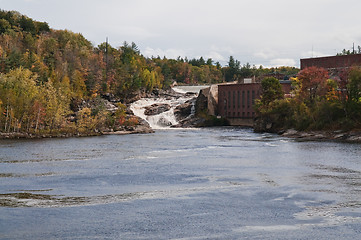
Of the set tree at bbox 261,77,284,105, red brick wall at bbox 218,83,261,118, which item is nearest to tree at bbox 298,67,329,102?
tree at bbox 261,77,284,105

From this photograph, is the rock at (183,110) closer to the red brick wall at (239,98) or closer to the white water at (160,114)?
the white water at (160,114)

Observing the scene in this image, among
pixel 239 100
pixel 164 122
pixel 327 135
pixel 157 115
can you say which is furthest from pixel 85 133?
pixel 239 100

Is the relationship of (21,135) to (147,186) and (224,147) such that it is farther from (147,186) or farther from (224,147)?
(147,186)

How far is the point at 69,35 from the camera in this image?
482 ft

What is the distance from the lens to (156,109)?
382 ft

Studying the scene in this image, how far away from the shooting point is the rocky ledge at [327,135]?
67.6m

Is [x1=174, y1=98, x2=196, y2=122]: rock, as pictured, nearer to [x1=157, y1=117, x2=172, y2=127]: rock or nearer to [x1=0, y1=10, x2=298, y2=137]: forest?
[x1=157, y1=117, x2=172, y2=127]: rock

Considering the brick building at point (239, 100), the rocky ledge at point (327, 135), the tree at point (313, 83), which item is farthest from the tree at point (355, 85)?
the brick building at point (239, 100)

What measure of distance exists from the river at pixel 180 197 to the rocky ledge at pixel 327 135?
21.9 meters

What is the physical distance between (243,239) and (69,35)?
13839 centimetres

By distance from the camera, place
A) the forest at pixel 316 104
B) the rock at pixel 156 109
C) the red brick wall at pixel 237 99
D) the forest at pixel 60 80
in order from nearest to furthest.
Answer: the forest at pixel 316 104 < the forest at pixel 60 80 < the rock at pixel 156 109 < the red brick wall at pixel 237 99

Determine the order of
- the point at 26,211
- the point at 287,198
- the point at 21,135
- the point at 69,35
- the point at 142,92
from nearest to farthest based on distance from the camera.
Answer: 1. the point at 26,211
2. the point at 287,198
3. the point at 21,135
4. the point at 142,92
5. the point at 69,35

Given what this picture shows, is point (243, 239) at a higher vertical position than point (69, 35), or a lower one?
lower

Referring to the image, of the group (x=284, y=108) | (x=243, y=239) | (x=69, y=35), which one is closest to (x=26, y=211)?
(x=243, y=239)
